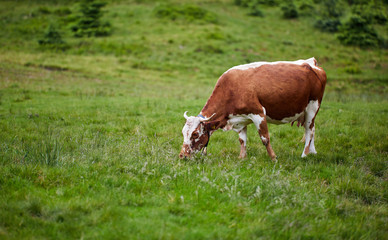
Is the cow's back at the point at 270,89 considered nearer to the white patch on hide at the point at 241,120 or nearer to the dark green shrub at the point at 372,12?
the white patch on hide at the point at 241,120

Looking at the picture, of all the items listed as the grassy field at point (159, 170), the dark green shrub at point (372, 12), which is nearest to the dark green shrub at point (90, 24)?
the grassy field at point (159, 170)

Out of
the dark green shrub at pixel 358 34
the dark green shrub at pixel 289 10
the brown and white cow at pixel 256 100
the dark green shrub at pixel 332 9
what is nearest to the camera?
the brown and white cow at pixel 256 100

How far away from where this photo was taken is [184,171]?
5.58 metres

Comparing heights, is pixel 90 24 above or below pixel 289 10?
below

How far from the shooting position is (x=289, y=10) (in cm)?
4297

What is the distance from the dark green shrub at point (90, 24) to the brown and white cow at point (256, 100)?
99.9 feet

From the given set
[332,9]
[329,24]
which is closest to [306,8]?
[332,9]

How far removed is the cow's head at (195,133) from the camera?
6.75m

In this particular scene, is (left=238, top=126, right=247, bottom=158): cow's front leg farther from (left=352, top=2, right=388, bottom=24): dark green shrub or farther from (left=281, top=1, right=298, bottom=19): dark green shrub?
(left=281, top=1, right=298, bottom=19): dark green shrub

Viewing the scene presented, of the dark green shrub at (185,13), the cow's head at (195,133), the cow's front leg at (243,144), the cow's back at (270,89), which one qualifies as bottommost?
the cow's front leg at (243,144)

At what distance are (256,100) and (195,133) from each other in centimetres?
163

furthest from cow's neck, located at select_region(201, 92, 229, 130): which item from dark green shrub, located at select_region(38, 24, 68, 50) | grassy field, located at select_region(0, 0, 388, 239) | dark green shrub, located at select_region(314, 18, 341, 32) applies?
dark green shrub, located at select_region(314, 18, 341, 32)

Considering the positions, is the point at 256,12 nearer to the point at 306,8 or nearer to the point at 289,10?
the point at 289,10

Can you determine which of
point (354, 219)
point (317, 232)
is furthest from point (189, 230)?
point (354, 219)
